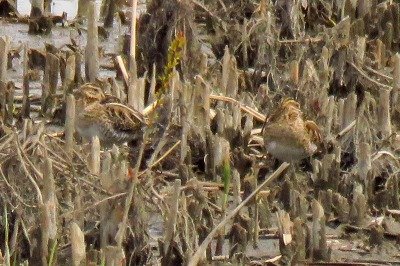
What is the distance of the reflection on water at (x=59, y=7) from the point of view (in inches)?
458

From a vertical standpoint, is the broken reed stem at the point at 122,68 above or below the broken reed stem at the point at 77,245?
above

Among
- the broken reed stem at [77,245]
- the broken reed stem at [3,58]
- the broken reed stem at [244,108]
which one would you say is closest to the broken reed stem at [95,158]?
the broken reed stem at [77,245]

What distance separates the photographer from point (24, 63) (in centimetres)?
898

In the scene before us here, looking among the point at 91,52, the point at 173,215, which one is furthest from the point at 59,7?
the point at 173,215

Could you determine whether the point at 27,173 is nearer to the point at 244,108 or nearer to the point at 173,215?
the point at 173,215

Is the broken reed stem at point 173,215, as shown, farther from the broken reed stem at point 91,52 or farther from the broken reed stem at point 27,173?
the broken reed stem at point 91,52

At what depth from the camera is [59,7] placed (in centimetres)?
1191

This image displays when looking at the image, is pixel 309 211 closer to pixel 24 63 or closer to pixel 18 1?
pixel 24 63

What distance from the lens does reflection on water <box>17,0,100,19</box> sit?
11633 mm

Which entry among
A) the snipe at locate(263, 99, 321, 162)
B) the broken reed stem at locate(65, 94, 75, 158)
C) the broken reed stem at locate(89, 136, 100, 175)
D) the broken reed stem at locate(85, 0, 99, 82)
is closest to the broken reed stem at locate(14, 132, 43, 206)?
the broken reed stem at locate(89, 136, 100, 175)

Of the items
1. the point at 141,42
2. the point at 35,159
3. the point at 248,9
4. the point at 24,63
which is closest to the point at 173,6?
the point at 141,42

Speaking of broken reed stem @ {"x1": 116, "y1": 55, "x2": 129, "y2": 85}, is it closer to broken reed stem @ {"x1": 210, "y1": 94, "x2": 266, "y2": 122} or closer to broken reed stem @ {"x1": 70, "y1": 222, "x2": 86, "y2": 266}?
broken reed stem @ {"x1": 210, "y1": 94, "x2": 266, "y2": 122}

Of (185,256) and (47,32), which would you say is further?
(47,32)

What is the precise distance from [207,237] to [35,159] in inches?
36.6
